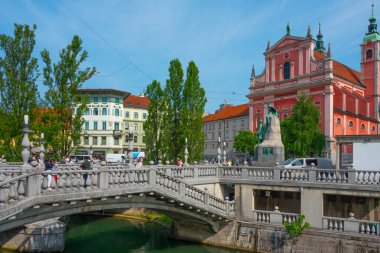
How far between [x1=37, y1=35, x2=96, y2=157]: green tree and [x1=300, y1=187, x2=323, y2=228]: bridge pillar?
47.3 feet

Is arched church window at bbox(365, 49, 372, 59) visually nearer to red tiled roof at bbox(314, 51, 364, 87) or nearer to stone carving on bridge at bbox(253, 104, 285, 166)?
red tiled roof at bbox(314, 51, 364, 87)

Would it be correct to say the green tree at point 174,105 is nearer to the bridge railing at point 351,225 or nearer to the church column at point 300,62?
the bridge railing at point 351,225

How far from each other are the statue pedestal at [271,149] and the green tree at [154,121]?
1262 centimetres

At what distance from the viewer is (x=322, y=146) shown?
155 ft

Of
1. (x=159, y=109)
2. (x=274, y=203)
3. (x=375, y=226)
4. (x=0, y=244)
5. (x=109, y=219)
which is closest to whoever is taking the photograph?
(x=375, y=226)

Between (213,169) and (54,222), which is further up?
(213,169)

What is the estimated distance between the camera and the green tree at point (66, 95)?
2511 centimetres

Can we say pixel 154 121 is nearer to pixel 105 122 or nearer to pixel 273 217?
pixel 273 217

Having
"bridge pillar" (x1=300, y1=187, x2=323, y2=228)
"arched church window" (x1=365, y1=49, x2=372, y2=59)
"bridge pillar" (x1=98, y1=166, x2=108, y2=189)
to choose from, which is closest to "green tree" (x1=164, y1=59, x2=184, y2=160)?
"bridge pillar" (x1=300, y1=187, x2=323, y2=228)

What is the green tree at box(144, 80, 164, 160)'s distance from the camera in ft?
121

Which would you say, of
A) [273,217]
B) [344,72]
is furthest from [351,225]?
[344,72]

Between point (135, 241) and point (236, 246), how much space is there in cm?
746

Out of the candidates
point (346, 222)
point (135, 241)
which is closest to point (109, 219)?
point (135, 241)

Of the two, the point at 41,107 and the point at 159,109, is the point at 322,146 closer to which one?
the point at 159,109
